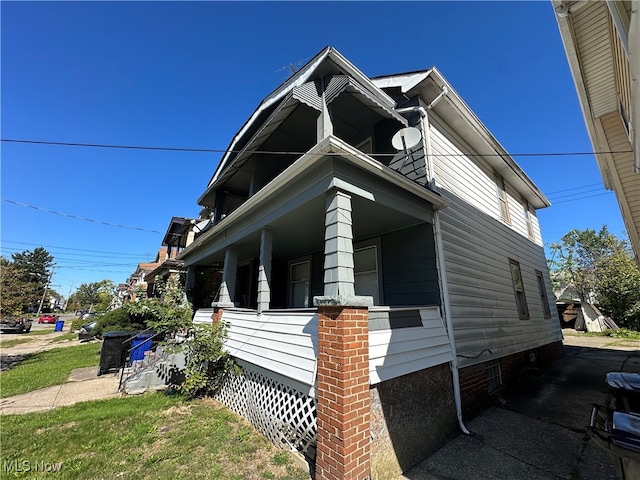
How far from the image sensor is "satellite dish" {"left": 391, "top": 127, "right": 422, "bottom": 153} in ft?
15.9

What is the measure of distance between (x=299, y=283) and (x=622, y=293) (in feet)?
81.1

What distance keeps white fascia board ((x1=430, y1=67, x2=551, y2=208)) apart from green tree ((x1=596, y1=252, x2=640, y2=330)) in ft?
55.6

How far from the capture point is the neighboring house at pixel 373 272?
3195 mm

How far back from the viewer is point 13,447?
394 cm

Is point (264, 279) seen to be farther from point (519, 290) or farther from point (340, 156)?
point (519, 290)

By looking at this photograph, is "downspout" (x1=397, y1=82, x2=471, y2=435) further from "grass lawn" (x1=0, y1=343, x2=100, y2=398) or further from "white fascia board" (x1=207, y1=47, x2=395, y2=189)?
"grass lawn" (x1=0, y1=343, x2=100, y2=398)

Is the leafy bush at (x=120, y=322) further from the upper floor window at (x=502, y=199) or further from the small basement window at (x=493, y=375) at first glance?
the upper floor window at (x=502, y=199)

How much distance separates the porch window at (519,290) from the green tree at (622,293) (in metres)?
18.4

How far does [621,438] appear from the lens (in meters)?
1.99

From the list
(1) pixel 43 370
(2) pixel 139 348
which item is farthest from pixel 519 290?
(1) pixel 43 370

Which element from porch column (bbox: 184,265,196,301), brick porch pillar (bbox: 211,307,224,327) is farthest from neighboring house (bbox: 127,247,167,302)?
brick porch pillar (bbox: 211,307,224,327)

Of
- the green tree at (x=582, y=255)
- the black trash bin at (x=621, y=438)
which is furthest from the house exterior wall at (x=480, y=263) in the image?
the green tree at (x=582, y=255)

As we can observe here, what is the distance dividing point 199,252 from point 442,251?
778 cm

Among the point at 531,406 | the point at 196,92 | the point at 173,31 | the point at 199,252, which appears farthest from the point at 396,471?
the point at 196,92
